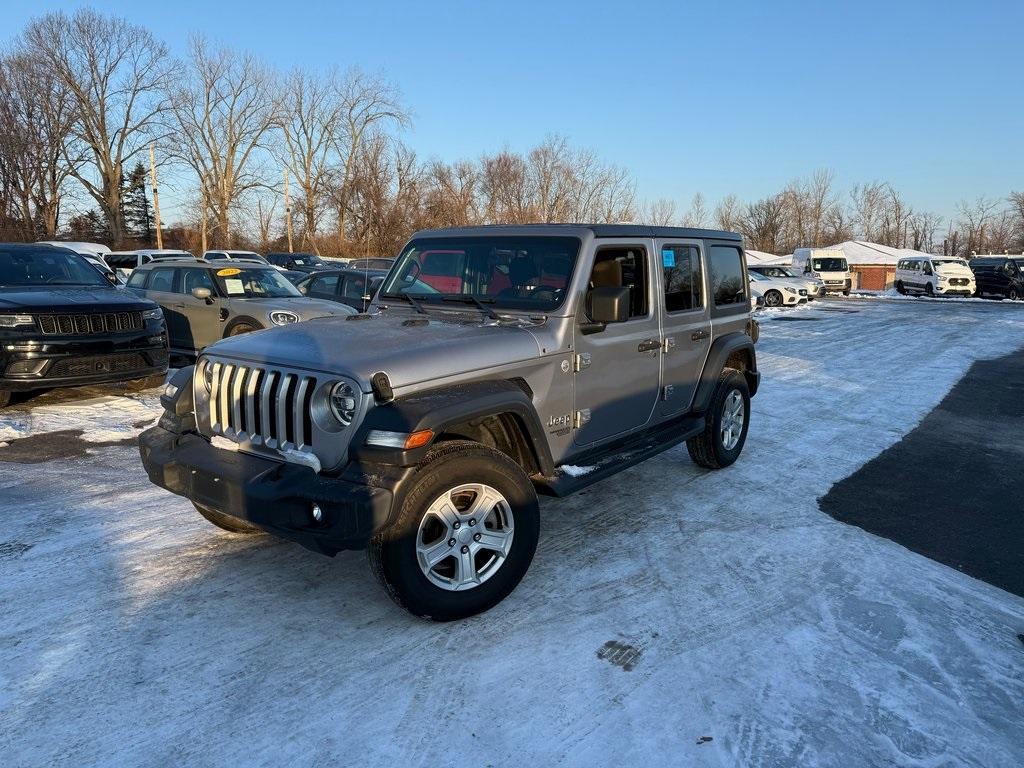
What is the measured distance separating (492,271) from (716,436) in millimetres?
2519

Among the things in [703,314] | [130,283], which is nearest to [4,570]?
[703,314]

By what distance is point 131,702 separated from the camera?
108 inches

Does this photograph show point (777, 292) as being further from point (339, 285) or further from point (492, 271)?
point (492, 271)

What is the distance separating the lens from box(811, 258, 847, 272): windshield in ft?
111

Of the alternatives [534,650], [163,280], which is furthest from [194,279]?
[534,650]

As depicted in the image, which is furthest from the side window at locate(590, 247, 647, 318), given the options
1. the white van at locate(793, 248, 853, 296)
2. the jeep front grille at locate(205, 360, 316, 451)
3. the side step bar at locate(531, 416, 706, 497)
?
the white van at locate(793, 248, 853, 296)

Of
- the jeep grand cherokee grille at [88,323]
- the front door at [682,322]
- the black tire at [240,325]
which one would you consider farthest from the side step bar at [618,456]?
the black tire at [240,325]

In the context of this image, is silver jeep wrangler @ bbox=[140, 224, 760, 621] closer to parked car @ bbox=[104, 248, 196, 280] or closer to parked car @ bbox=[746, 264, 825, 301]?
parked car @ bbox=[104, 248, 196, 280]

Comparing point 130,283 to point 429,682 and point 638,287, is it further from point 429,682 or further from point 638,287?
point 429,682

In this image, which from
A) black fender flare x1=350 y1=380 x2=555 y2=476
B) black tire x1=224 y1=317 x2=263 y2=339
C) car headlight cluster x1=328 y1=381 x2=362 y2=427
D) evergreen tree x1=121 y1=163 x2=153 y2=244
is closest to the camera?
black fender flare x1=350 y1=380 x2=555 y2=476

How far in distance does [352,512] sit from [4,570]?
7.86 feet

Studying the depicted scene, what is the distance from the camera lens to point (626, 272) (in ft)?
15.2

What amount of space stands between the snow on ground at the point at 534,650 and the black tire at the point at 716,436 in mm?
691

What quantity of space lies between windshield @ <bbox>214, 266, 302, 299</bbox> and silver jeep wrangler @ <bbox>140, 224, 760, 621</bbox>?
20.6 feet
